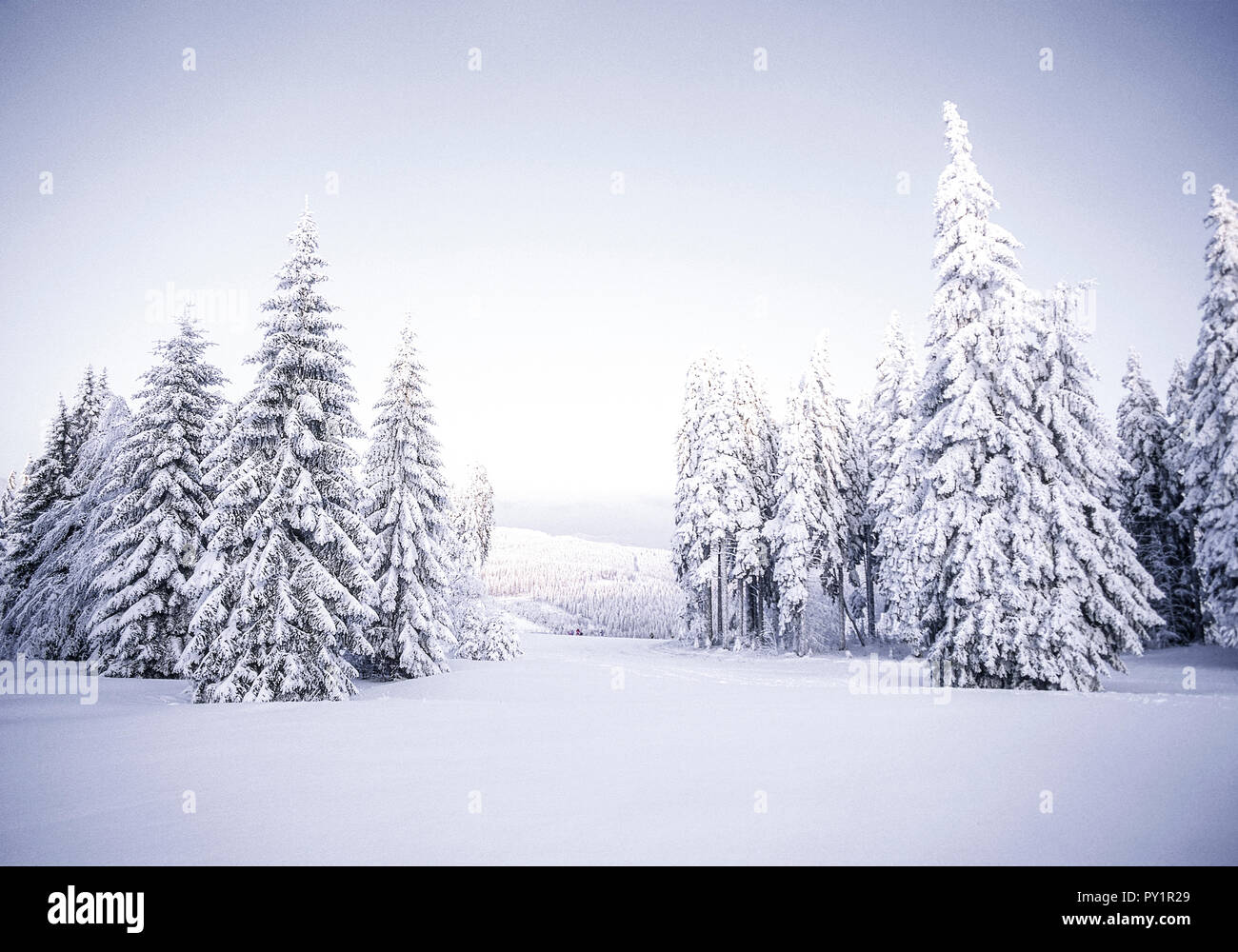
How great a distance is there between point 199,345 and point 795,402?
28.1 metres

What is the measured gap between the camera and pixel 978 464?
59.4ft

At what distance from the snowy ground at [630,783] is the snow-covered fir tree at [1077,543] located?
3.20 metres

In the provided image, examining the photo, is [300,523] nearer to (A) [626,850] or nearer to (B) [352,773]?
(B) [352,773]

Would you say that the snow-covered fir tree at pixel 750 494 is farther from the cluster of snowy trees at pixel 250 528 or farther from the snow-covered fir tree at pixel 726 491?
the cluster of snowy trees at pixel 250 528

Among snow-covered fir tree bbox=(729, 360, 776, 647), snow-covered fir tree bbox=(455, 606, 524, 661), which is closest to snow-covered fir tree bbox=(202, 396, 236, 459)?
snow-covered fir tree bbox=(455, 606, 524, 661)

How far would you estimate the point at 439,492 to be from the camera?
24.4 metres

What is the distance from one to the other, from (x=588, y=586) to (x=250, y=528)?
3980 inches

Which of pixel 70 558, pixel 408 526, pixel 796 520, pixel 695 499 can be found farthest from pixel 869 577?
pixel 70 558

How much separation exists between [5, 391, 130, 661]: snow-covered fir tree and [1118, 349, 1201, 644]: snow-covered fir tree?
48871 mm

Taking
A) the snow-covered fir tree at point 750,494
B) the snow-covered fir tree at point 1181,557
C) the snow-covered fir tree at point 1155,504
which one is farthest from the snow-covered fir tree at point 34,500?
the snow-covered fir tree at point 1181,557

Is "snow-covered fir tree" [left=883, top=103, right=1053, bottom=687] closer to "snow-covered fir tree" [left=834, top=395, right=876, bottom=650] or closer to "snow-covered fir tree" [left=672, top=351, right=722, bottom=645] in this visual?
"snow-covered fir tree" [left=834, top=395, right=876, bottom=650]

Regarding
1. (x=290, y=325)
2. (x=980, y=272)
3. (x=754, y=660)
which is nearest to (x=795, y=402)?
(x=754, y=660)

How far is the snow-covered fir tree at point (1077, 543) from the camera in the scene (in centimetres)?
1675
